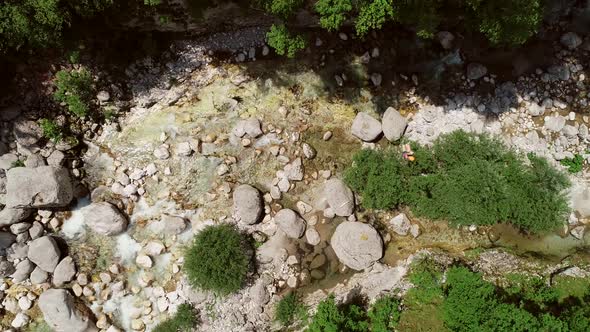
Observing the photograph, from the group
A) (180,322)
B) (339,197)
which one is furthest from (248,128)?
(180,322)

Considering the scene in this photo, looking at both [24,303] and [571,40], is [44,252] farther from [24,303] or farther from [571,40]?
[571,40]

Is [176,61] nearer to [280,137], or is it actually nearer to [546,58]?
[280,137]

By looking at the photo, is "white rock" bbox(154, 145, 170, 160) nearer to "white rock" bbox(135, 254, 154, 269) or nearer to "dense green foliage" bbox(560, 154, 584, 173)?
"white rock" bbox(135, 254, 154, 269)

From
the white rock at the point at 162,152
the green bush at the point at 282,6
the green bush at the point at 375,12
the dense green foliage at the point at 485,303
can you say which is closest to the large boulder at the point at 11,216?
the white rock at the point at 162,152

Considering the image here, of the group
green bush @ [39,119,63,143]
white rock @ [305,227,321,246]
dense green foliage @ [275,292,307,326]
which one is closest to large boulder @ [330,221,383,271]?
white rock @ [305,227,321,246]

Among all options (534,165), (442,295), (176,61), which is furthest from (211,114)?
(534,165)

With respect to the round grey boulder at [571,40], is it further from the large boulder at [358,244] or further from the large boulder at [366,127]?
the large boulder at [358,244]
